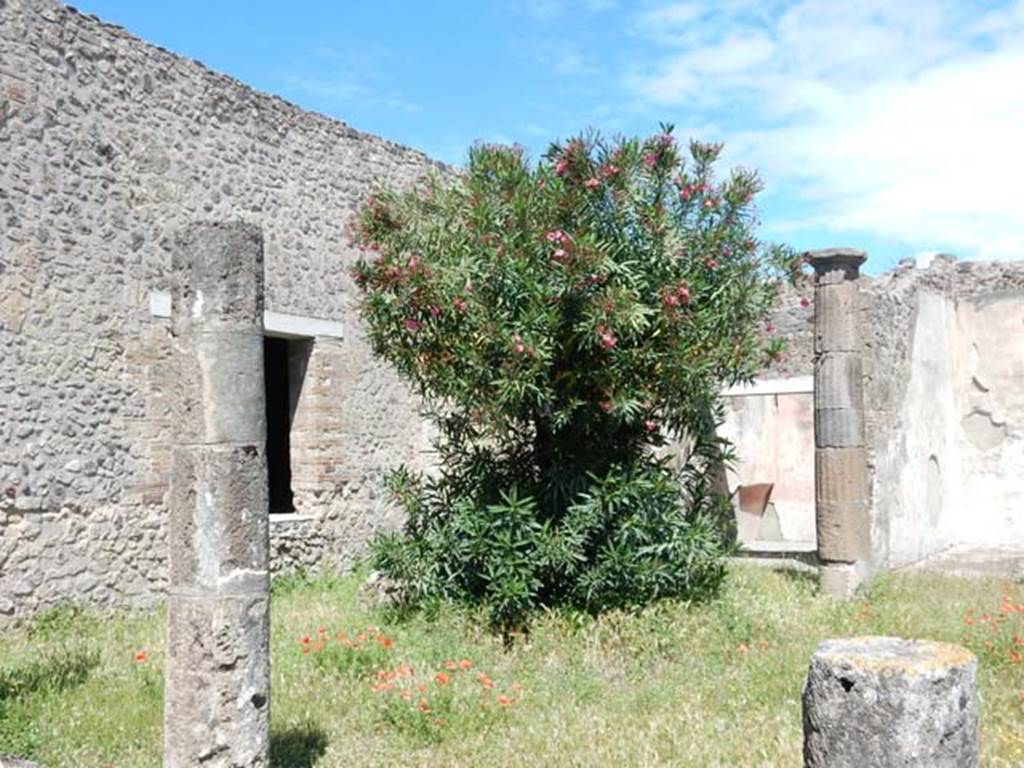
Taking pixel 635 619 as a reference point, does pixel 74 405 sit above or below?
above

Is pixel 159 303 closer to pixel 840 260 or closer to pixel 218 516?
pixel 218 516

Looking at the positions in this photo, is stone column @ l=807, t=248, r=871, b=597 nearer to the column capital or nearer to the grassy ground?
the column capital

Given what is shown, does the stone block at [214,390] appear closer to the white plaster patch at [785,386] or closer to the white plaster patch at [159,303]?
the white plaster patch at [159,303]

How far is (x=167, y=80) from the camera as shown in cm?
940

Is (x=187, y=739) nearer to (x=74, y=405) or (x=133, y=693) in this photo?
(x=133, y=693)

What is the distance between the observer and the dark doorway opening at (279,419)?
36.8 feet

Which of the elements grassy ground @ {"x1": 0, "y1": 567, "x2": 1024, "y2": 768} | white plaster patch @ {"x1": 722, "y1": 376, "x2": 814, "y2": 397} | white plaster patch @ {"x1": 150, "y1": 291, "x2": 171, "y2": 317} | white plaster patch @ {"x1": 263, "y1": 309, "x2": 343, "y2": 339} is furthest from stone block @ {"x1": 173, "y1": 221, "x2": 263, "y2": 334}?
white plaster patch @ {"x1": 722, "y1": 376, "x2": 814, "y2": 397}

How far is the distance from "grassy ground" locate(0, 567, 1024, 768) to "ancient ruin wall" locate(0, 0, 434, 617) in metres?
0.69

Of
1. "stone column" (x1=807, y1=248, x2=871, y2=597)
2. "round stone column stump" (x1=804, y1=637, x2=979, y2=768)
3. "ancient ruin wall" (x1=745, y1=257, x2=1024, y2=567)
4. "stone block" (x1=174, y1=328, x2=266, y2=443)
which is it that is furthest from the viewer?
"ancient ruin wall" (x1=745, y1=257, x2=1024, y2=567)

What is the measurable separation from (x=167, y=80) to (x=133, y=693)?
221 inches

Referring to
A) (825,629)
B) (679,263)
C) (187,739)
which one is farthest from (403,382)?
(187,739)

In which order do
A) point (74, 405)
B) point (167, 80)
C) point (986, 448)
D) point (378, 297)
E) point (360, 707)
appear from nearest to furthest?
point (360, 707) < point (378, 297) < point (74, 405) < point (167, 80) < point (986, 448)

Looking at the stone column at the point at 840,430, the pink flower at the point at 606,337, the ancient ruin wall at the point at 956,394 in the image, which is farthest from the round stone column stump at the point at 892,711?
the ancient ruin wall at the point at 956,394

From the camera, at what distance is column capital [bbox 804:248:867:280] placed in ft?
31.3
